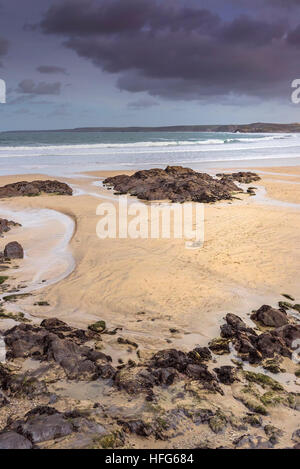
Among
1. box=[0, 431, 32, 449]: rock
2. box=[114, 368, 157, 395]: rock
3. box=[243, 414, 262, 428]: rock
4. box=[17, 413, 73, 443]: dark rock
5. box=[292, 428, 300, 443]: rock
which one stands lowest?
box=[292, 428, 300, 443]: rock

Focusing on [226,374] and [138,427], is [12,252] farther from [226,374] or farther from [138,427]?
[138,427]

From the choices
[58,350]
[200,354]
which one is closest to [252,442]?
[200,354]

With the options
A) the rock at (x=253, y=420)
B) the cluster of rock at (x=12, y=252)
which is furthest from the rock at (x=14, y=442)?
the cluster of rock at (x=12, y=252)

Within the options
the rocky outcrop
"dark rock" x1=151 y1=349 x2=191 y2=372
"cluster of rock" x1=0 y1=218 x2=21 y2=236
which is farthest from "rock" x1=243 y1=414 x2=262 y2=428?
"cluster of rock" x1=0 y1=218 x2=21 y2=236

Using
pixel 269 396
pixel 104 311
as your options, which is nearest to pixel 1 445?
pixel 269 396

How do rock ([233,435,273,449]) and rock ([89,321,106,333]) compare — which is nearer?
rock ([233,435,273,449])

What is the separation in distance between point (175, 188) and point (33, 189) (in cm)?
752

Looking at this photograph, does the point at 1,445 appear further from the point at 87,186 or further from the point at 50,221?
the point at 87,186

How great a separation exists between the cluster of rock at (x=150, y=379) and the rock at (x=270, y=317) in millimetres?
17

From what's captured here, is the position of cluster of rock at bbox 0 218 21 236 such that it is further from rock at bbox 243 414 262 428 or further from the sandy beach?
rock at bbox 243 414 262 428

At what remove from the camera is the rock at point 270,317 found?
260 inches

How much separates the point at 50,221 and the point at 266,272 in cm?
868

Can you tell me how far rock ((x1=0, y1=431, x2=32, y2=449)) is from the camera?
3.50 metres

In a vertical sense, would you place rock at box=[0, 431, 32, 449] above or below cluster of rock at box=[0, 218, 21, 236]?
below
